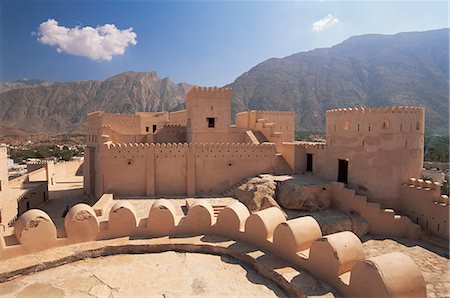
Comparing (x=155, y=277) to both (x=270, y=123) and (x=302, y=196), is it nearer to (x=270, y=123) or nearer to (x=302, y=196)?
(x=302, y=196)

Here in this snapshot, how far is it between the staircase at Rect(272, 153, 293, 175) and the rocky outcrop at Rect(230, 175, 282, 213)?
1.13 metres

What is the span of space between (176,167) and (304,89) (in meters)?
81.5

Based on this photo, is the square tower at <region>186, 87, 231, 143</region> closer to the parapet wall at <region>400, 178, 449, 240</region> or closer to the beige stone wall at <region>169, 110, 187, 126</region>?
the beige stone wall at <region>169, 110, 187, 126</region>

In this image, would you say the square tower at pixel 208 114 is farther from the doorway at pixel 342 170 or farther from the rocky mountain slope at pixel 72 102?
the rocky mountain slope at pixel 72 102

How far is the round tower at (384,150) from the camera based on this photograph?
42.6 feet

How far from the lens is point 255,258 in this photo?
200 inches

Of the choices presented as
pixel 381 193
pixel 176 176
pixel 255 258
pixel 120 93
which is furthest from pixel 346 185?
pixel 120 93

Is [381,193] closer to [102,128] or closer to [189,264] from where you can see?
[189,264]

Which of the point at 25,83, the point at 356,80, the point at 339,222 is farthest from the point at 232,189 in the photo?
the point at 25,83

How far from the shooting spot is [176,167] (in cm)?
1487

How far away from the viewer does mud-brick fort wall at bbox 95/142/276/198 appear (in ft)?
46.4

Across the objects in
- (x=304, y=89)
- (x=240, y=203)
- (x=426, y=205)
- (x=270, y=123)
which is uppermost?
(x=304, y=89)

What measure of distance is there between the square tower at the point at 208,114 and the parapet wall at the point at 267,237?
1213cm

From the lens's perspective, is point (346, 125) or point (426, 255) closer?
point (426, 255)
